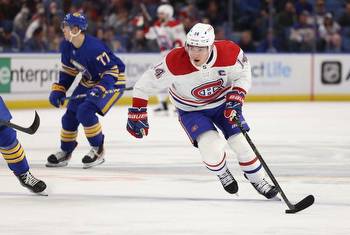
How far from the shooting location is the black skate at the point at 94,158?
7.83 m

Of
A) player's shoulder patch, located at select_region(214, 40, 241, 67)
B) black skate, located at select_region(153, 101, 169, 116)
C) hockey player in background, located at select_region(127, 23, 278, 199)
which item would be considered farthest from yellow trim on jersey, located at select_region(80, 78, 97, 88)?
black skate, located at select_region(153, 101, 169, 116)

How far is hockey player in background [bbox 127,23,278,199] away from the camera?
19.6 ft

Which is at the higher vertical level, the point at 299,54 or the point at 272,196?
the point at 272,196

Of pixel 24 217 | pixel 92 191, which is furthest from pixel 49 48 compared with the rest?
pixel 24 217

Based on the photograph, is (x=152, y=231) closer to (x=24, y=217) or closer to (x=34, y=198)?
(x=24, y=217)

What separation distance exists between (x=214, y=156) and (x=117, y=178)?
4.44 ft

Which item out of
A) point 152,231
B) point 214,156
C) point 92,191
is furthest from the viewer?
point 92,191

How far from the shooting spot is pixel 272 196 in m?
6.02

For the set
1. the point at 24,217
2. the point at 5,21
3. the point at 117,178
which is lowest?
the point at 5,21

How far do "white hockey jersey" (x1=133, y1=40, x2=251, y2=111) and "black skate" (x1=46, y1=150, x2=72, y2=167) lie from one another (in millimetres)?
1894

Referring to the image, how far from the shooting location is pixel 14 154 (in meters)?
6.14

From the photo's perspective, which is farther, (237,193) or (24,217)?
(237,193)

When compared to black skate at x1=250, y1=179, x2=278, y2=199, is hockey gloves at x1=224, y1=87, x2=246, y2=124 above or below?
above

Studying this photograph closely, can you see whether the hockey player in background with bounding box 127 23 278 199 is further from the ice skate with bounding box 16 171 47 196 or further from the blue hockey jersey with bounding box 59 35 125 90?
the blue hockey jersey with bounding box 59 35 125 90
